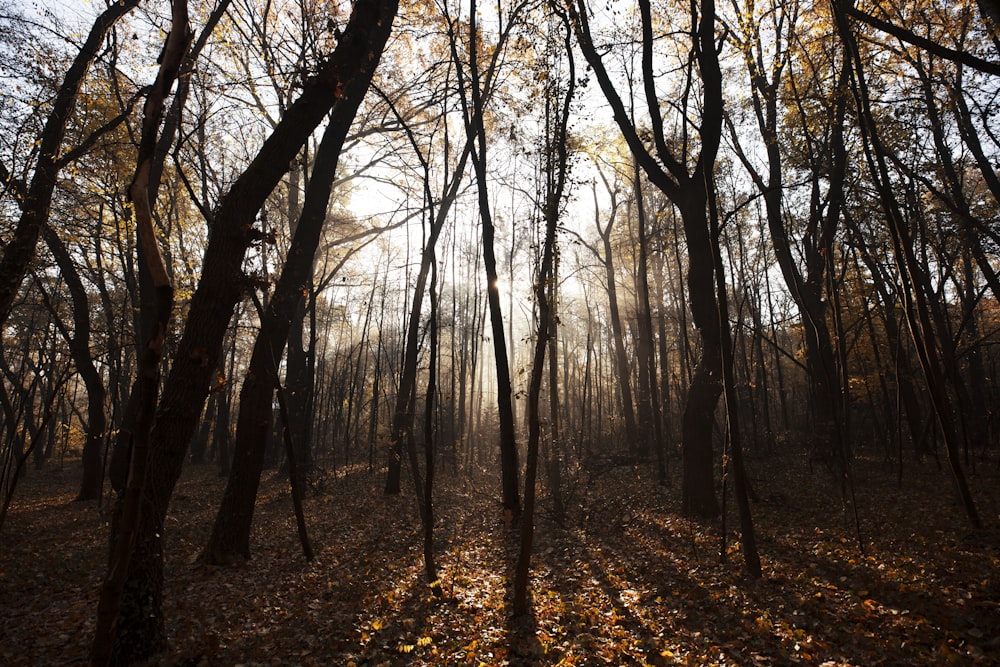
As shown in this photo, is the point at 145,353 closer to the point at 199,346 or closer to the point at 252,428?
the point at 199,346

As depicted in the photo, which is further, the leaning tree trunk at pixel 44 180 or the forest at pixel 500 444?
the leaning tree trunk at pixel 44 180

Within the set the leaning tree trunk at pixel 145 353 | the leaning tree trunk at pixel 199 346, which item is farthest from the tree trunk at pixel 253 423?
the leaning tree trunk at pixel 145 353

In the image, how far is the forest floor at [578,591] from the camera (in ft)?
15.1

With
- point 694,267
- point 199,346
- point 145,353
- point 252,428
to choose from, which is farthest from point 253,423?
point 694,267

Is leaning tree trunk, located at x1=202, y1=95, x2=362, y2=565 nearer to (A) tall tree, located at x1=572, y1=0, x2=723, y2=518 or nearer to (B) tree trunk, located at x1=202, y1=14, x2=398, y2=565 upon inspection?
(B) tree trunk, located at x1=202, y1=14, x2=398, y2=565

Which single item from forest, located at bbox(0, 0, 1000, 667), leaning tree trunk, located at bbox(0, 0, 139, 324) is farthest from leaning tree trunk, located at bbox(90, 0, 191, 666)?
leaning tree trunk, located at bbox(0, 0, 139, 324)

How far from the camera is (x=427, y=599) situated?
6.25 meters

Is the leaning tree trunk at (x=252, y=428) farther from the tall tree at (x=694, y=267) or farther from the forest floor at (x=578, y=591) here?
the tall tree at (x=694, y=267)

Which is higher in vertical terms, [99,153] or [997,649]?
[99,153]

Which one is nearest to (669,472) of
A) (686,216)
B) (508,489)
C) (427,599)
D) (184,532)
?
(508,489)

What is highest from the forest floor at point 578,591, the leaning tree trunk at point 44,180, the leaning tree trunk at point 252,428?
the leaning tree trunk at point 44,180

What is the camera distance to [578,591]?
6461mm

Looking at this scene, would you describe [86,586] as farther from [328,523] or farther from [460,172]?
[460,172]

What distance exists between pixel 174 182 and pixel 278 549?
12844 mm
